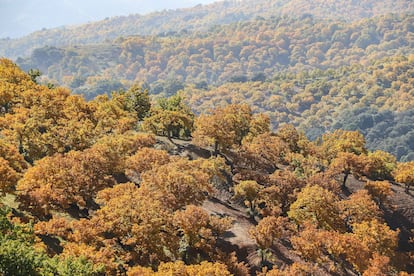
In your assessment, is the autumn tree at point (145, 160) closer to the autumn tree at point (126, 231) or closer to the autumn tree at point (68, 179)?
the autumn tree at point (68, 179)

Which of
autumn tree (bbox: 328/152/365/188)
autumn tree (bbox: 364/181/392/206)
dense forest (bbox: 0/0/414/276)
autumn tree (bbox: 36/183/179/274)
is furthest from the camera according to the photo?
autumn tree (bbox: 328/152/365/188)

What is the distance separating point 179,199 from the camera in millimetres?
54688

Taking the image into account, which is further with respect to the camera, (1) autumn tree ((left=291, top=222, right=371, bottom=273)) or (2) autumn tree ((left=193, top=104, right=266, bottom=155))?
(2) autumn tree ((left=193, top=104, right=266, bottom=155))

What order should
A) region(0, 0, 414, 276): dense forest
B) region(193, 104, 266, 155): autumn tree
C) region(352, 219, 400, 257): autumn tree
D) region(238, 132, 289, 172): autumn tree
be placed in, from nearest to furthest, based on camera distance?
region(0, 0, 414, 276): dense forest → region(352, 219, 400, 257): autumn tree → region(193, 104, 266, 155): autumn tree → region(238, 132, 289, 172): autumn tree

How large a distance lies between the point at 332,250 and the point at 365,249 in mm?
5281

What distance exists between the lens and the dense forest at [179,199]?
44.4 metres

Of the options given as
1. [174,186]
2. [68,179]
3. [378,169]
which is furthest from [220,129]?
[378,169]

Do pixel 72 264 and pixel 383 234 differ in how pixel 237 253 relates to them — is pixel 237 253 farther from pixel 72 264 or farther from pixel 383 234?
pixel 72 264

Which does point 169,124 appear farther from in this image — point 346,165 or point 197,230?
point 197,230

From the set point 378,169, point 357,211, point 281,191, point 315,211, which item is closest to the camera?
point 315,211

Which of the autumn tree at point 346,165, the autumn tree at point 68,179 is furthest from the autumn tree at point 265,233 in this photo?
the autumn tree at point 346,165

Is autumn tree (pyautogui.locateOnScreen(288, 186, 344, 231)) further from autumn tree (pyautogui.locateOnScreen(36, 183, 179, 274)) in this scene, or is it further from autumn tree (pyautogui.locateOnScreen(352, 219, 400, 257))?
autumn tree (pyautogui.locateOnScreen(36, 183, 179, 274))

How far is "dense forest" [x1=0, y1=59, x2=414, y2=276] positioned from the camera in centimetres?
4444

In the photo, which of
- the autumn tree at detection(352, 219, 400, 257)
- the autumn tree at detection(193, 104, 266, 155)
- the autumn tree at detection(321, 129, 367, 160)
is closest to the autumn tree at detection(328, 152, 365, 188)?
the autumn tree at detection(321, 129, 367, 160)
